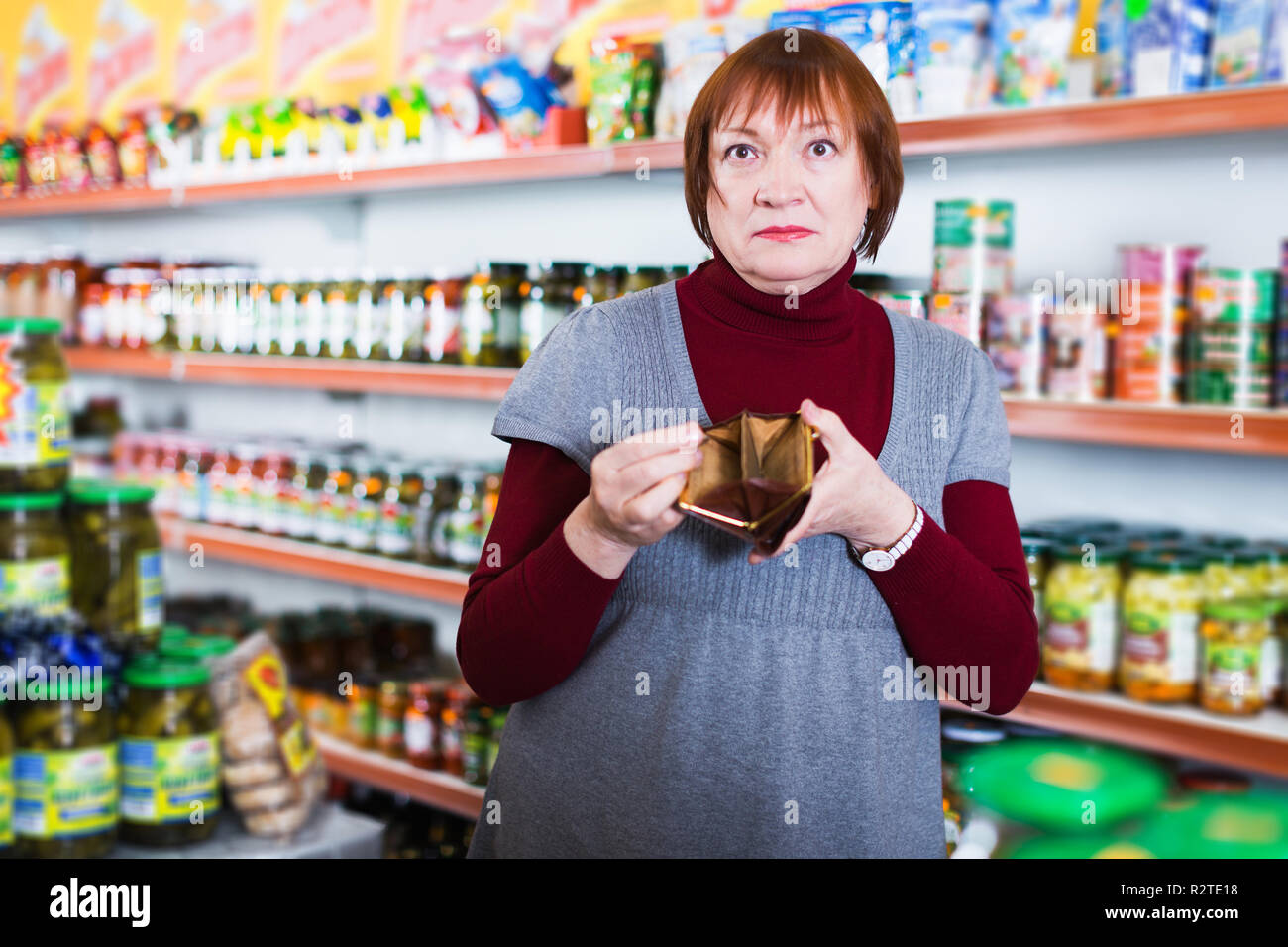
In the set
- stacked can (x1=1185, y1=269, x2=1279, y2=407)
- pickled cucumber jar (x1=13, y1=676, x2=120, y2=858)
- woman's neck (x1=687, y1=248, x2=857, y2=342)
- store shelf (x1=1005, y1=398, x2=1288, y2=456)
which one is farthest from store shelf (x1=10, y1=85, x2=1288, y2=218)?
pickled cucumber jar (x1=13, y1=676, x2=120, y2=858)

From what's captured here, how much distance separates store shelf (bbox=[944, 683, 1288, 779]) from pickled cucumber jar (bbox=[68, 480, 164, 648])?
3.75 ft

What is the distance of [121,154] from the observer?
145 inches

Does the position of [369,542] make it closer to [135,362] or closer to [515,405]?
[135,362]

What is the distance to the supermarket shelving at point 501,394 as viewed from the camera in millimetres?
1588

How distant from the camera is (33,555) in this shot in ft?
5.38

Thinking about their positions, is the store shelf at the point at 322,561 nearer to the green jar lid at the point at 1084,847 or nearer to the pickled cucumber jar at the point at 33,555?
the pickled cucumber jar at the point at 33,555

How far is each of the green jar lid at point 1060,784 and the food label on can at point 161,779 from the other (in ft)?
3.56

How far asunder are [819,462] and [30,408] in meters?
1.22

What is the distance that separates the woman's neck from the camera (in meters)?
1.04

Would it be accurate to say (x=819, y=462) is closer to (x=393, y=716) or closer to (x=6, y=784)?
(x=6, y=784)
